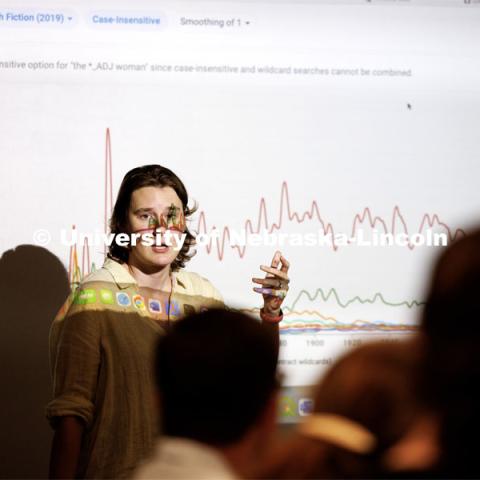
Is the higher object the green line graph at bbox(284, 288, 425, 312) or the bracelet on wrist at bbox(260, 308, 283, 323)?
the green line graph at bbox(284, 288, 425, 312)

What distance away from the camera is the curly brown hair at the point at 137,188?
2.35m

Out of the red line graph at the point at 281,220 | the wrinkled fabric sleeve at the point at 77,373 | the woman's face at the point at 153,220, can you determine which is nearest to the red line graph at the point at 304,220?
the red line graph at the point at 281,220

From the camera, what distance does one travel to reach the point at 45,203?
2387 millimetres

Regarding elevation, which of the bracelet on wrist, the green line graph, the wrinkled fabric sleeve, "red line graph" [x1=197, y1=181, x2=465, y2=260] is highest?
Result: "red line graph" [x1=197, y1=181, x2=465, y2=260]

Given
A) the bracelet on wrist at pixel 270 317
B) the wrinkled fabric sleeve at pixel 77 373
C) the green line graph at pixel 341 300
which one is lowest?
the wrinkled fabric sleeve at pixel 77 373

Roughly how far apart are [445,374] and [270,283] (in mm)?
1641

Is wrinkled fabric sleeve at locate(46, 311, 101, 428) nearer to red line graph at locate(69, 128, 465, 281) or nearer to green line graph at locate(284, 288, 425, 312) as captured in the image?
red line graph at locate(69, 128, 465, 281)

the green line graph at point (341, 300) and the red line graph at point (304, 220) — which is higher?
the red line graph at point (304, 220)

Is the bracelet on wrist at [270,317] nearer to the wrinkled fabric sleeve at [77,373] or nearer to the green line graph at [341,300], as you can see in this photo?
the green line graph at [341,300]

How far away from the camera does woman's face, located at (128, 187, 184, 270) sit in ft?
7.67

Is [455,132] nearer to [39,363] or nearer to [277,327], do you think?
[277,327]

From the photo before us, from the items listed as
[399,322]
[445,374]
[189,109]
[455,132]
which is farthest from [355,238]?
[445,374]

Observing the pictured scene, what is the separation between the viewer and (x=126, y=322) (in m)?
2.23

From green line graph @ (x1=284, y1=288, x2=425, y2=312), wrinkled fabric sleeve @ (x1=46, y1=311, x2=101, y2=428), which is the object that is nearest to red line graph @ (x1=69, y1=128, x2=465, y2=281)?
green line graph @ (x1=284, y1=288, x2=425, y2=312)
